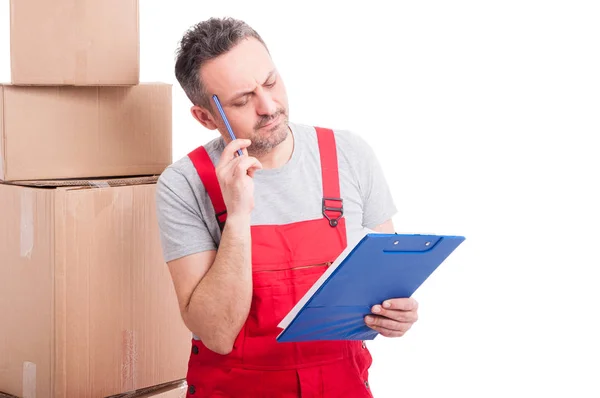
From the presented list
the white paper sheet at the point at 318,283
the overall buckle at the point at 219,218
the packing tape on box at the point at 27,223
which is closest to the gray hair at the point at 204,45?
the overall buckle at the point at 219,218

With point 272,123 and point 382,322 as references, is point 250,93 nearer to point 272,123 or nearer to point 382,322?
point 272,123

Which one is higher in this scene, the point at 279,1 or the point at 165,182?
the point at 279,1

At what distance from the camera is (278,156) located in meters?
2.29

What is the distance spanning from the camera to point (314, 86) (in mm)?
3539

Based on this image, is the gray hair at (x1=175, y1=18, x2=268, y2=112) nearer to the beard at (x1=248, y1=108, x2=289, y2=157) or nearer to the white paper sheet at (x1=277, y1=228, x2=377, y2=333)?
the beard at (x1=248, y1=108, x2=289, y2=157)

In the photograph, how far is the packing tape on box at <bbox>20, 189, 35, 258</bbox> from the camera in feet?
7.65

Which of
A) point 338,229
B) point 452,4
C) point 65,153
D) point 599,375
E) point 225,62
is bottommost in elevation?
point 599,375

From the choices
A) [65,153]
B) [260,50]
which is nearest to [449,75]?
[260,50]

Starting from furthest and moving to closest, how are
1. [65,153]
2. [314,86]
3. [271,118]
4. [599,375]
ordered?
[314,86] → [599,375] → [65,153] → [271,118]

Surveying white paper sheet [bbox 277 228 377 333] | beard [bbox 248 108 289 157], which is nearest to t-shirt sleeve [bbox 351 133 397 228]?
beard [bbox 248 108 289 157]

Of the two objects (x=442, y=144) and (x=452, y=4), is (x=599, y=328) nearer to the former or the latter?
(x=442, y=144)

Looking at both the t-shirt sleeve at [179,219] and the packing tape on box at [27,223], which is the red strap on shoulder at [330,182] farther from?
the packing tape on box at [27,223]

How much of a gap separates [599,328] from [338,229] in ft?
5.06

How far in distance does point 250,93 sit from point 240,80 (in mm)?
38
